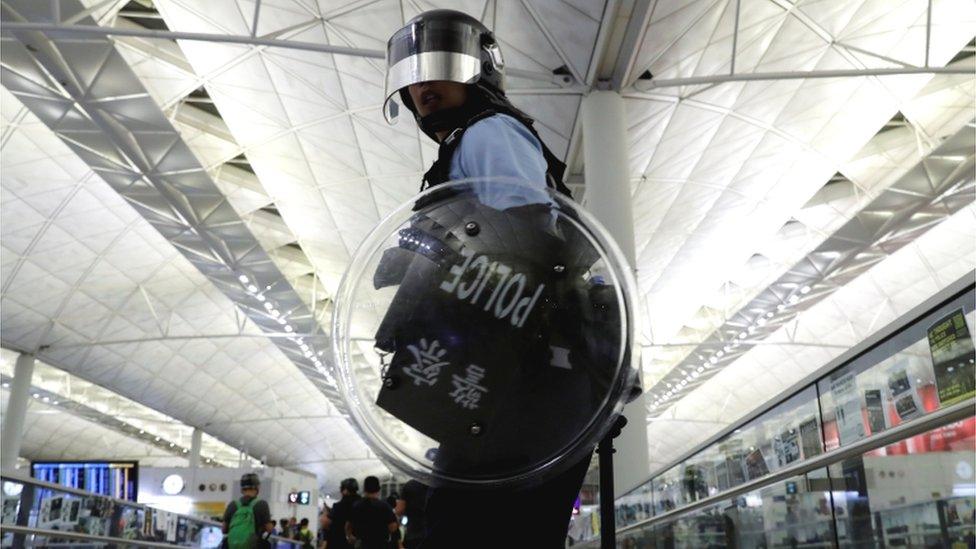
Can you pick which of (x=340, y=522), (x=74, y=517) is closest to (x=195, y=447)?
(x=340, y=522)

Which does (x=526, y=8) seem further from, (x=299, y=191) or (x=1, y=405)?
(x=1, y=405)

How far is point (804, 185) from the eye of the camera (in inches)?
926

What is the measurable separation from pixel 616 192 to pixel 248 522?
6569 millimetres

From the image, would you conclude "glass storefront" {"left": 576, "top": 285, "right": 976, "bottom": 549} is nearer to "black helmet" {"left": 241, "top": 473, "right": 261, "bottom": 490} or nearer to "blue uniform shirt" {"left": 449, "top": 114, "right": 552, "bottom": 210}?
"blue uniform shirt" {"left": 449, "top": 114, "right": 552, "bottom": 210}

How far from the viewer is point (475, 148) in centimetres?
207

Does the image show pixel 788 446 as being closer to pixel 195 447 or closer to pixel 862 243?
pixel 862 243

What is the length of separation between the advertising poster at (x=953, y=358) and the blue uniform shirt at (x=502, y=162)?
1065mm

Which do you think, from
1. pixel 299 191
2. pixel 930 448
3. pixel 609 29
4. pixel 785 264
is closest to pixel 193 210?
pixel 299 191

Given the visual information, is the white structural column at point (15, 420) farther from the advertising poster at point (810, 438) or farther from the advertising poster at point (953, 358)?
the advertising poster at point (953, 358)

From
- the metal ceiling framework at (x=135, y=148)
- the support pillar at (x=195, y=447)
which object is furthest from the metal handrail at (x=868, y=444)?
the support pillar at (x=195, y=447)

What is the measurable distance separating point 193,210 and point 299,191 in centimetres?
285

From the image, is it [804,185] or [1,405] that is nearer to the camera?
[804,185]

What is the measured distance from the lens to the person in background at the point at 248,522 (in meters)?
9.96

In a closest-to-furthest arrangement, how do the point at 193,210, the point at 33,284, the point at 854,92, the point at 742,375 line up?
the point at 854,92 → the point at 193,210 → the point at 33,284 → the point at 742,375
